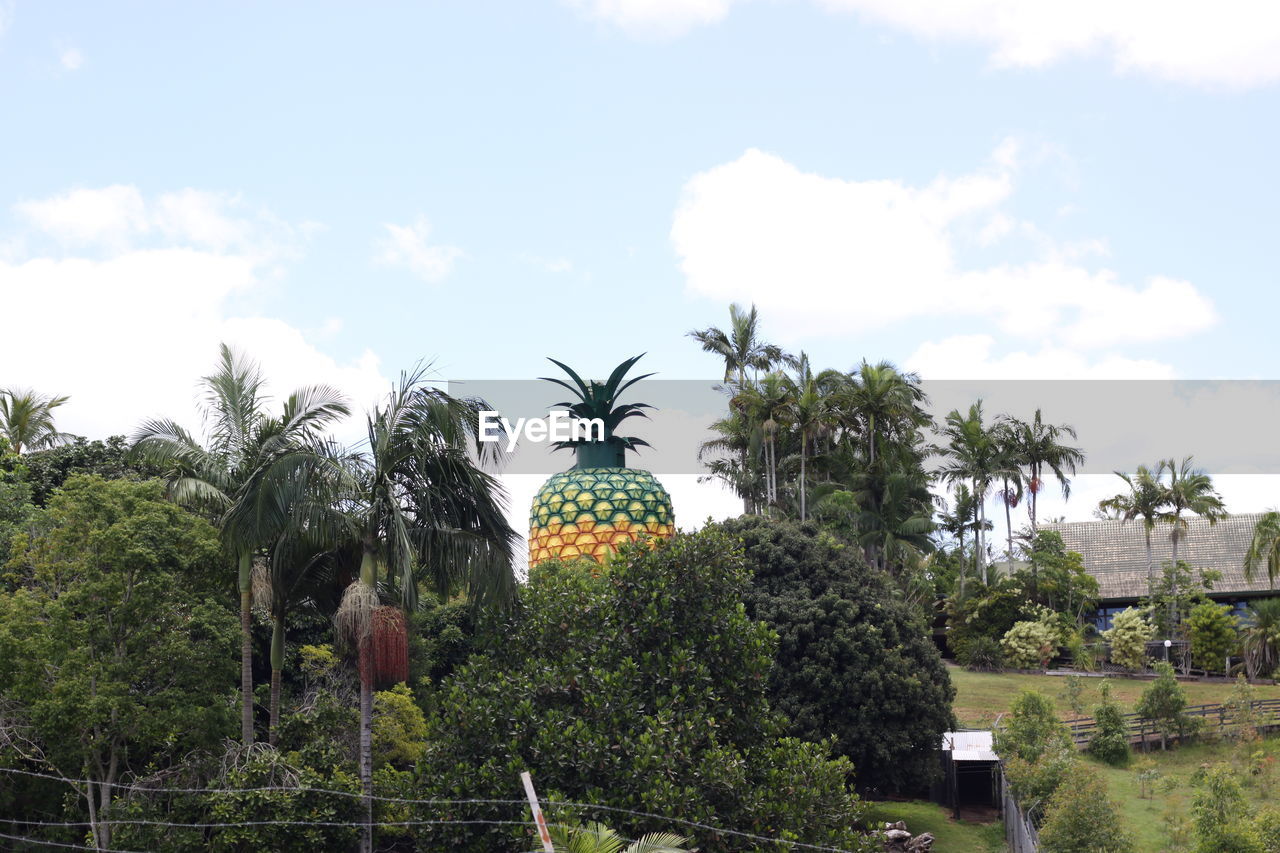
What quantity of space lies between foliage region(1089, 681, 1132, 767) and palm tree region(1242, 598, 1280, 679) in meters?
15.7

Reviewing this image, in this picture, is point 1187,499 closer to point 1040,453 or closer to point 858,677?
point 1040,453

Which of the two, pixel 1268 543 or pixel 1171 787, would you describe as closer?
pixel 1171 787

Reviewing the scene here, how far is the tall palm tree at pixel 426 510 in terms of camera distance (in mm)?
20219

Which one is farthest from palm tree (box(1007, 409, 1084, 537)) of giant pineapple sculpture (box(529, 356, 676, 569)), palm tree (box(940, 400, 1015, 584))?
giant pineapple sculpture (box(529, 356, 676, 569))

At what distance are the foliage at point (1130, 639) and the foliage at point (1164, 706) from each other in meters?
12.8

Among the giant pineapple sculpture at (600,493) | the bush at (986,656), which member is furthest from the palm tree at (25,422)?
the bush at (986,656)

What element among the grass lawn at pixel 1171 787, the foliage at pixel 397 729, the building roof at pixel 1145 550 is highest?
the building roof at pixel 1145 550

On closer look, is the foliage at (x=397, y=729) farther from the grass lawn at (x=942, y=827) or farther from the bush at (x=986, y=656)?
the bush at (x=986, y=656)

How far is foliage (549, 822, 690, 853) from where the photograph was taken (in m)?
16.8

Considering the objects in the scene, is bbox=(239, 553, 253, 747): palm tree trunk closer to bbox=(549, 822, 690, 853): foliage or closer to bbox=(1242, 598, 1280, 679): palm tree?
bbox=(549, 822, 690, 853): foliage

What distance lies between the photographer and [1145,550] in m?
60.5

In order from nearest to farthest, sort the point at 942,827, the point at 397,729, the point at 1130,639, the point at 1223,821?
the point at 1223,821, the point at 397,729, the point at 942,827, the point at 1130,639

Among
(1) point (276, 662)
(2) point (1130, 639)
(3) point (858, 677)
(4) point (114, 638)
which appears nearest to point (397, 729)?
(1) point (276, 662)

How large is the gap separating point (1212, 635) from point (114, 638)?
42.1m
